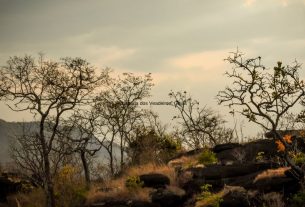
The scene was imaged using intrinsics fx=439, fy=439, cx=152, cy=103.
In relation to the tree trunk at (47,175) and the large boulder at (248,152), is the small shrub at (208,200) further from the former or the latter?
the tree trunk at (47,175)

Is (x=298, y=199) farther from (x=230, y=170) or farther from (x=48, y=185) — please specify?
(x=48, y=185)

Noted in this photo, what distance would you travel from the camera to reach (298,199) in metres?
21.1

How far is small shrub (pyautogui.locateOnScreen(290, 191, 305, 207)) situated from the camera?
68.9 ft

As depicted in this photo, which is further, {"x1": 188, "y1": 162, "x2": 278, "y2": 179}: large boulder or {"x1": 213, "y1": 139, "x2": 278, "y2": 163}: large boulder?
{"x1": 213, "y1": 139, "x2": 278, "y2": 163}: large boulder

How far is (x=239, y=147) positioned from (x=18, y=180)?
22450mm

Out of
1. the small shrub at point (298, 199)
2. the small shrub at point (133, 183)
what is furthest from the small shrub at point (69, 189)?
the small shrub at point (298, 199)

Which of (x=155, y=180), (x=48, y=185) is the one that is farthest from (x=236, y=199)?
(x=48, y=185)

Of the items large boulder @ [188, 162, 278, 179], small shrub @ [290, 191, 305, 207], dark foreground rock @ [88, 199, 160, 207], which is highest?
large boulder @ [188, 162, 278, 179]

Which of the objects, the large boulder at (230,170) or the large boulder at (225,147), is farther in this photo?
the large boulder at (225,147)

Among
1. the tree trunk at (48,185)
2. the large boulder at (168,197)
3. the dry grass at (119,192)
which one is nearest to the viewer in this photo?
the large boulder at (168,197)

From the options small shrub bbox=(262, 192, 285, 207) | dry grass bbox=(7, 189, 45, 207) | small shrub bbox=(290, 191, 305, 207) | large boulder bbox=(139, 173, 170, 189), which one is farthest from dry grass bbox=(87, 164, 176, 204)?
dry grass bbox=(7, 189, 45, 207)

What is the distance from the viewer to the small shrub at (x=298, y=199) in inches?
827

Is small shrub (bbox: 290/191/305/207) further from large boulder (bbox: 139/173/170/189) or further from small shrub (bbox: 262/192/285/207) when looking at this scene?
large boulder (bbox: 139/173/170/189)

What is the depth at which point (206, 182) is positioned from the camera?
27.0 m
